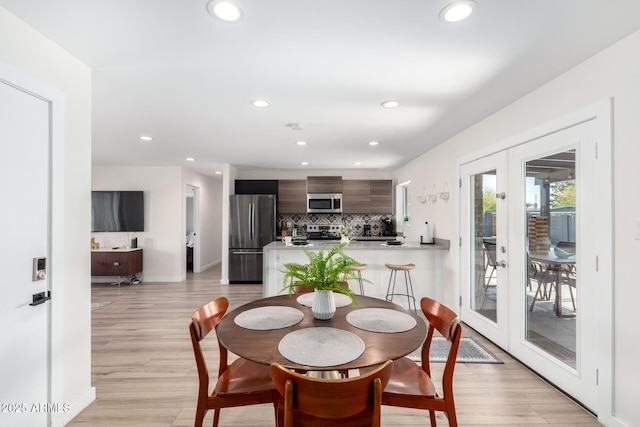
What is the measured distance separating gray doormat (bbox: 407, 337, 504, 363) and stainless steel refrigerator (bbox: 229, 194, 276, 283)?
3886 mm

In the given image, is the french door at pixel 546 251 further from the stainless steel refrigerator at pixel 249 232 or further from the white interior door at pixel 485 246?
the stainless steel refrigerator at pixel 249 232

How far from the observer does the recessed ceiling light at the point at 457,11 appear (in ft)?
4.73

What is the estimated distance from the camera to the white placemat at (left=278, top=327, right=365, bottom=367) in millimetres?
1262

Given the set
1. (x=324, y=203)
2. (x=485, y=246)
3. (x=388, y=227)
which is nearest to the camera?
(x=485, y=246)

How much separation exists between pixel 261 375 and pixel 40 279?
1404mm

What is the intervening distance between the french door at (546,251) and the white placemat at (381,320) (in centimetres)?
134

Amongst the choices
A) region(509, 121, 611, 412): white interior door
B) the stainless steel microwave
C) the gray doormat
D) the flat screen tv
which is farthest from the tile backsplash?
region(509, 121, 611, 412): white interior door

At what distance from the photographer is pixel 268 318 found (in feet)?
5.76

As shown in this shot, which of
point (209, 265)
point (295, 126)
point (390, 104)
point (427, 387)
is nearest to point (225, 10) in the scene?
point (390, 104)

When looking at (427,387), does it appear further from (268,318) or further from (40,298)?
(40,298)

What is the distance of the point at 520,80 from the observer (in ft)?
7.48

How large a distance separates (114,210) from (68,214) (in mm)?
4893

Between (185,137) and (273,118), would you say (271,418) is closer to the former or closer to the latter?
(273,118)

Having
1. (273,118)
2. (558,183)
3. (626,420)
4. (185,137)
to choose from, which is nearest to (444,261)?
(558,183)
